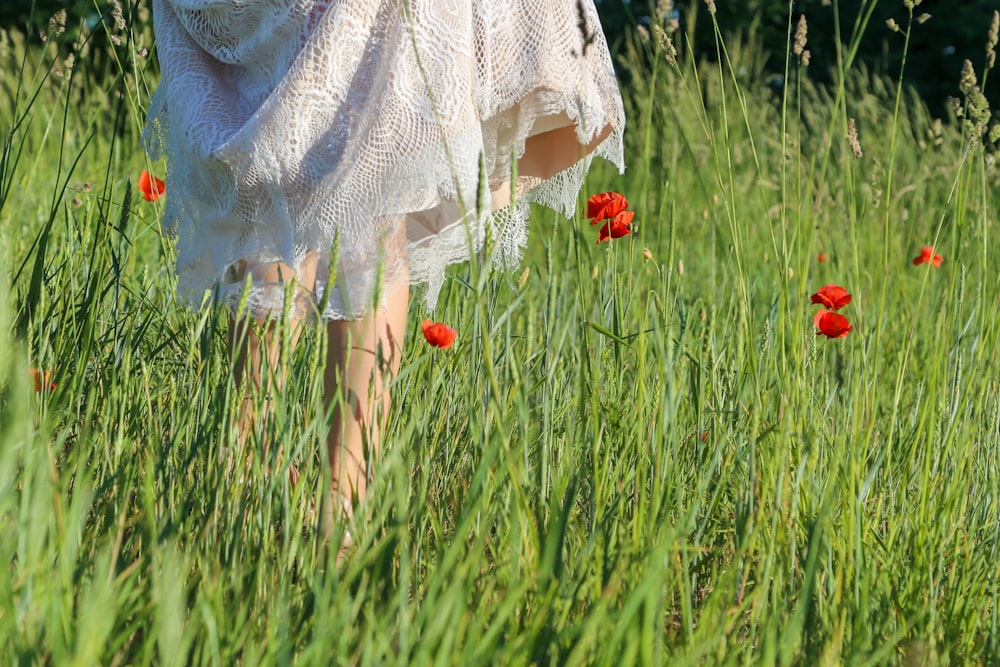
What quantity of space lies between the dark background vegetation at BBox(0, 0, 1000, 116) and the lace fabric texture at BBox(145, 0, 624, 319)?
16.2 ft

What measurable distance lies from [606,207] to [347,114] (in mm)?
388

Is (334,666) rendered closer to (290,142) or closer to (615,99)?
(290,142)

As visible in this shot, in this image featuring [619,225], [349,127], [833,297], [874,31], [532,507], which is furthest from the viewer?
[874,31]

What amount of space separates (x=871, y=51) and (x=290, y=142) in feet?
21.2

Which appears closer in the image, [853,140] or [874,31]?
[853,140]

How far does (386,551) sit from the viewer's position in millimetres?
858

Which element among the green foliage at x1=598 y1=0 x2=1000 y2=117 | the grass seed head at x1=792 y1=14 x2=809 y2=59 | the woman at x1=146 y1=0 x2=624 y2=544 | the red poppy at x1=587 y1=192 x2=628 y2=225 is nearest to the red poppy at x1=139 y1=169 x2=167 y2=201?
the woman at x1=146 y1=0 x2=624 y2=544

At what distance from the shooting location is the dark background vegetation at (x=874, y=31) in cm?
619

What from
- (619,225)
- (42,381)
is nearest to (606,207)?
(619,225)

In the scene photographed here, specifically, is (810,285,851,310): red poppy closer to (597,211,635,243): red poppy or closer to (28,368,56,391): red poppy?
(597,211,635,243): red poppy

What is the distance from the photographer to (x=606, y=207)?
1501mm

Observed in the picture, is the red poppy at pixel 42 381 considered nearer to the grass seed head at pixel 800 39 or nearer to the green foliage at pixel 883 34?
the grass seed head at pixel 800 39

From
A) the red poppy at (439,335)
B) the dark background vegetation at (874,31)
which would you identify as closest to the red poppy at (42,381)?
the red poppy at (439,335)

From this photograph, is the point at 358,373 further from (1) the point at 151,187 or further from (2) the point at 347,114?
(1) the point at 151,187
